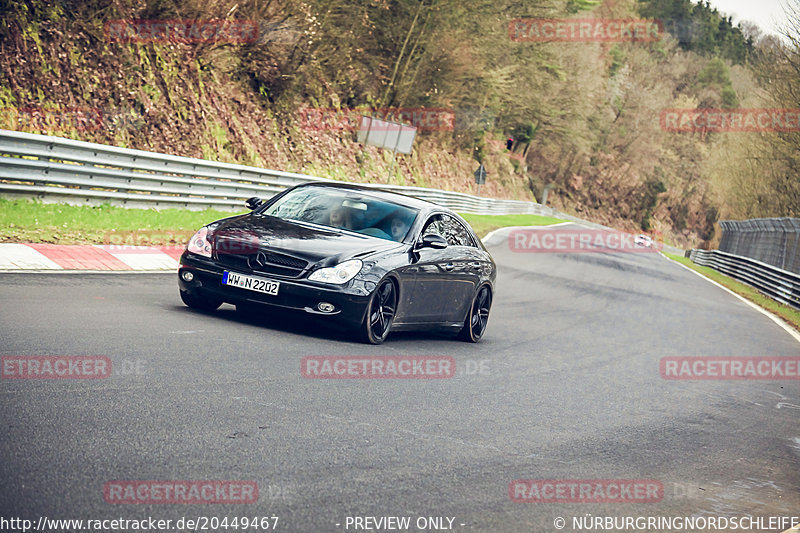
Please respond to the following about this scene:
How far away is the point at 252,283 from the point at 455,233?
3.10 meters

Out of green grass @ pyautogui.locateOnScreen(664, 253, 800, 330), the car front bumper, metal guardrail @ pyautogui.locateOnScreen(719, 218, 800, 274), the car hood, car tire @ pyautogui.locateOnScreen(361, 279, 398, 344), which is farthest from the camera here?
metal guardrail @ pyautogui.locateOnScreen(719, 218, 800, 274)

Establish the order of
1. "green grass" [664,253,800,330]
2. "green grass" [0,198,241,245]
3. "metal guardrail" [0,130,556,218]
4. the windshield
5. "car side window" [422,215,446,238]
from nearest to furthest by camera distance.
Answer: the windshield, "car side window" [422,215,446,238], "green grass" [0,198,241,245], "metal guardrail" [0,130,556,218], "green grass" [664,253,800,330]

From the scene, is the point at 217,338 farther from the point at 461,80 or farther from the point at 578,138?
the point at 578,138

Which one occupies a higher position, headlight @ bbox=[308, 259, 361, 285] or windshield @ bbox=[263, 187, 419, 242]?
windshield @ bbox=[263, 187, 419, 242]

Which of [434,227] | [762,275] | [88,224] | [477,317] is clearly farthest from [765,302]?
[88,224]

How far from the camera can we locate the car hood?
8.91m

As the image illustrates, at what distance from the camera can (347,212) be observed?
10016 mm

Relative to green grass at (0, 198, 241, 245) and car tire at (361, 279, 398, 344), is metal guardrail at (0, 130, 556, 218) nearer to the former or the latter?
green grass at (0, 198, 241, 245)

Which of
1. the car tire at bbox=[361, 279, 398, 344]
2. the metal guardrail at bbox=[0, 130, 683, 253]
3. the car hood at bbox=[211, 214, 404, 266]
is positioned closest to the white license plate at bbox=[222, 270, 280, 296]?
the car hood at bbox=[211, 214, 404, 266]

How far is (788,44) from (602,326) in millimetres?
28797

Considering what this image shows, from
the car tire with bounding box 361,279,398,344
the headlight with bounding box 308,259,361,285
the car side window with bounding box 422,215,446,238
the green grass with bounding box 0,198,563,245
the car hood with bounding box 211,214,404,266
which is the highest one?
the car side window with bounding box 422,215,446,238

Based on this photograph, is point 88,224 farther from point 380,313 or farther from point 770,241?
point 770,241

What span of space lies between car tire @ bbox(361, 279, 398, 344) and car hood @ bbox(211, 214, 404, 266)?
1.26 feet

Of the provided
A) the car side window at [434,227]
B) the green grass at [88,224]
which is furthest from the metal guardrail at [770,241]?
the car side window at [434,227]
